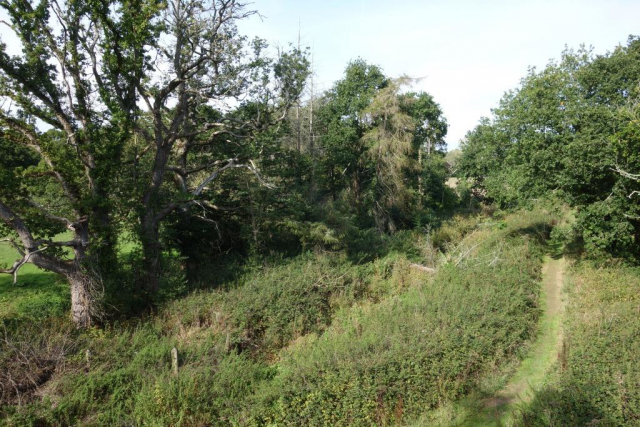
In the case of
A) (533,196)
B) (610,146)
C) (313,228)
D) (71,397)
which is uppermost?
(610,146)

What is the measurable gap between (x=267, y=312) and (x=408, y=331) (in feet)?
17.6

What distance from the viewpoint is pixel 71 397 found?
351 inches

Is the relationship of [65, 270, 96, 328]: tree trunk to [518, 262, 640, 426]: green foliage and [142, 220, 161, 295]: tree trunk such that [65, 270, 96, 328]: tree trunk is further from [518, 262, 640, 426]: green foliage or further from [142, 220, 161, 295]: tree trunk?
[518, 262, 640, 426]: green foliage

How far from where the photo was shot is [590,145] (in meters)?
15.1

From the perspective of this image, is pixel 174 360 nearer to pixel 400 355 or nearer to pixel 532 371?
pixel 400 355

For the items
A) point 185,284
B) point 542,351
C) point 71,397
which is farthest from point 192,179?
point 542,351

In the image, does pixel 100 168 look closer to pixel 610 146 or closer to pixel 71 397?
pixel 71 397

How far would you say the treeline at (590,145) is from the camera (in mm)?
14555

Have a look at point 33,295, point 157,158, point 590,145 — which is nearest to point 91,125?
point 157,158

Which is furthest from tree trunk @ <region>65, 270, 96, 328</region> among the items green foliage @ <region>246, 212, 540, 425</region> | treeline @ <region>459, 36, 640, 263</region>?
treeline @ <region>459, 36, 640, 263</region>

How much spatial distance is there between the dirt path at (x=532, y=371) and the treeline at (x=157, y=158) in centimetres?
892

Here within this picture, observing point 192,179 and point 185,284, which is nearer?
point 185,284

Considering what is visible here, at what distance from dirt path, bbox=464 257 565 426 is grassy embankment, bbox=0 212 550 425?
0.42 m

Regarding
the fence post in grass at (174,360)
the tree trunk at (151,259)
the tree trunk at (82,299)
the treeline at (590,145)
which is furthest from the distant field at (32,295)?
the treeline at (590,145)
